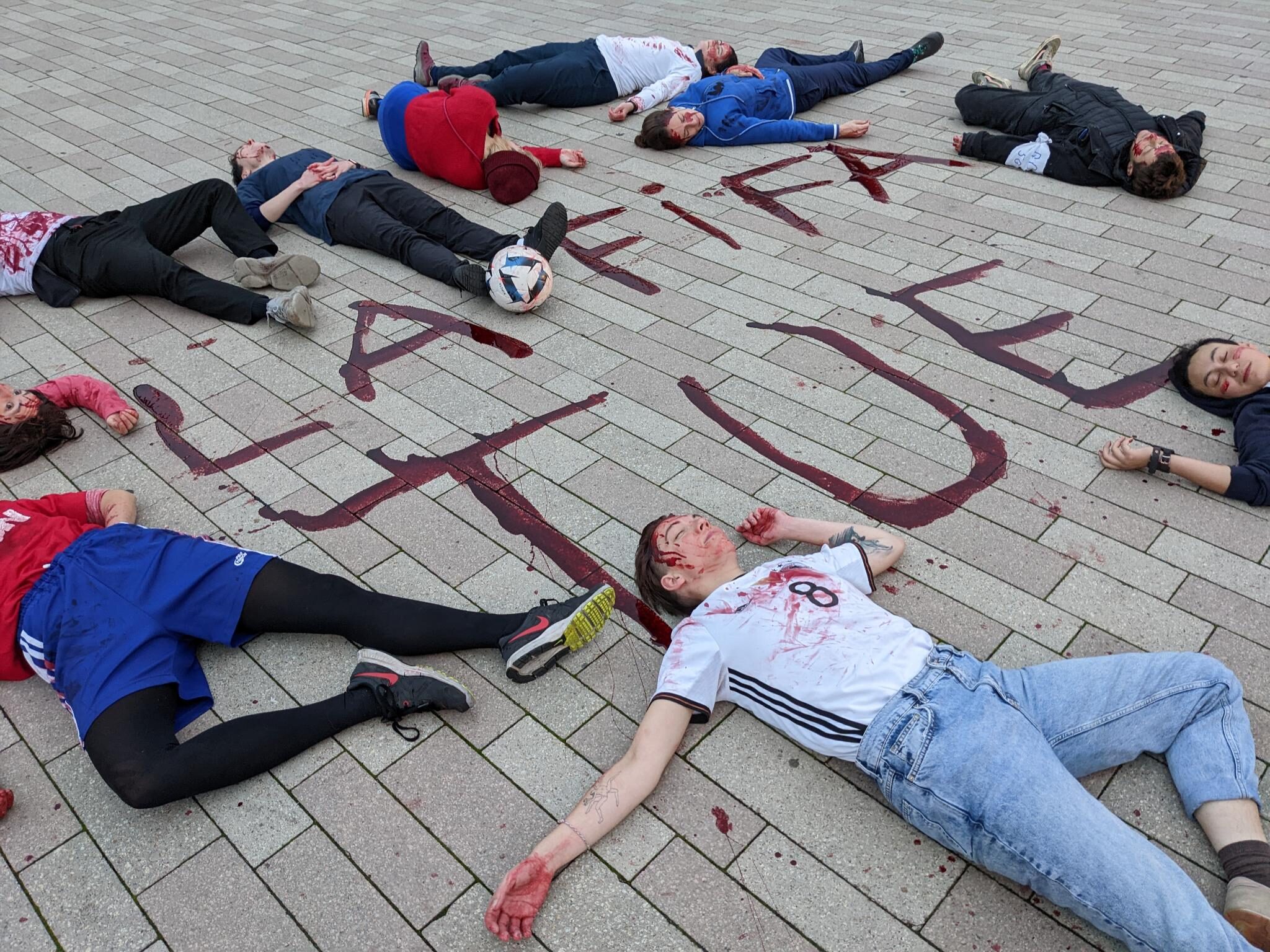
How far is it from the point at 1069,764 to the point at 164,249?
524 centimetres

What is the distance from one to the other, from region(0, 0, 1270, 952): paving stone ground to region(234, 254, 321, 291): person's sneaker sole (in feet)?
0.54

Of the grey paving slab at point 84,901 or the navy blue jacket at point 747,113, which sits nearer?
the grey paving slab at point 84,901

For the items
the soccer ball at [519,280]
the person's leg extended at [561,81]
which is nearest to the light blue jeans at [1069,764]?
the soccer ball at [519,280]

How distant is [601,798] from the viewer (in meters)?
2.54

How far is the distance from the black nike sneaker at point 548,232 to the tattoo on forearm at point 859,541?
2580 mm

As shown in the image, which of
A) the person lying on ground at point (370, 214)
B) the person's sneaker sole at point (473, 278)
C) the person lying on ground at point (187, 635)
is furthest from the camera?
the person lying on ground at point (370, 214)

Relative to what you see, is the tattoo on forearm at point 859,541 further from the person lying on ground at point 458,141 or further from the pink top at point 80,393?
the person lying on ground at point 458,141

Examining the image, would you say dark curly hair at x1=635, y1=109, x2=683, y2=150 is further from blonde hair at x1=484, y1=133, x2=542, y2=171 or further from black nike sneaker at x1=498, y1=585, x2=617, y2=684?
black nike sneaker at x1=498, y1=585, x2=617, y2=684

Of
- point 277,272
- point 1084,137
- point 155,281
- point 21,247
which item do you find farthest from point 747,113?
point 21,247

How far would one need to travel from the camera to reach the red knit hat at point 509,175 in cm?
589

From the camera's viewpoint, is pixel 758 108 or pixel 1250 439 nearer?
pixel 1250 439

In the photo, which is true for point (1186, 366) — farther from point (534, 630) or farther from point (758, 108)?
point (758, 108)

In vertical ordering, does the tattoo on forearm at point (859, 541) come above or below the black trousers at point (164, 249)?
below

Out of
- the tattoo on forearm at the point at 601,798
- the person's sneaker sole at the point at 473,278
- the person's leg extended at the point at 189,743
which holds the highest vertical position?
the person's sneaker sole at the point at 473,278
